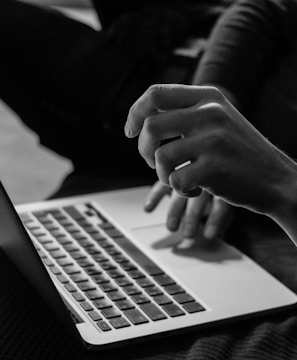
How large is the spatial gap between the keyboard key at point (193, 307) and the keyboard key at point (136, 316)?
0.05m

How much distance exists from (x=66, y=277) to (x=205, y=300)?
157 mm

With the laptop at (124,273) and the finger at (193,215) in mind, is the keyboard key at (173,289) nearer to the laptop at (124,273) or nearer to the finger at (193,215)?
the laptop at (124,273)

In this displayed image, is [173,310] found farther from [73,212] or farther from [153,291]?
[73,212]

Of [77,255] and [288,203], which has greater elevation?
[288,203]

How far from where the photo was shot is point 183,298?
0.87m

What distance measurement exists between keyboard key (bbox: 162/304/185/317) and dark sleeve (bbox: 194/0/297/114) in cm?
48

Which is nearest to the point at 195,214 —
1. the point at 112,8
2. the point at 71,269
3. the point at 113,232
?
the point at 113,232

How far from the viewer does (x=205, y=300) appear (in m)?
0.88

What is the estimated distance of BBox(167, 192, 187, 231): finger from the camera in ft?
3.47

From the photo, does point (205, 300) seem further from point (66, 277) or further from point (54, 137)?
point (54, 137)

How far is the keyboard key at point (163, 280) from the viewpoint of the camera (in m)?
0.91

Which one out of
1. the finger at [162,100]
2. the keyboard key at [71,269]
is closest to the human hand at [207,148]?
the finger at [162,100]

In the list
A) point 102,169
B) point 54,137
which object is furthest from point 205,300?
point 54,137

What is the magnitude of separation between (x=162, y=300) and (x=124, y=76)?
1.94ft
